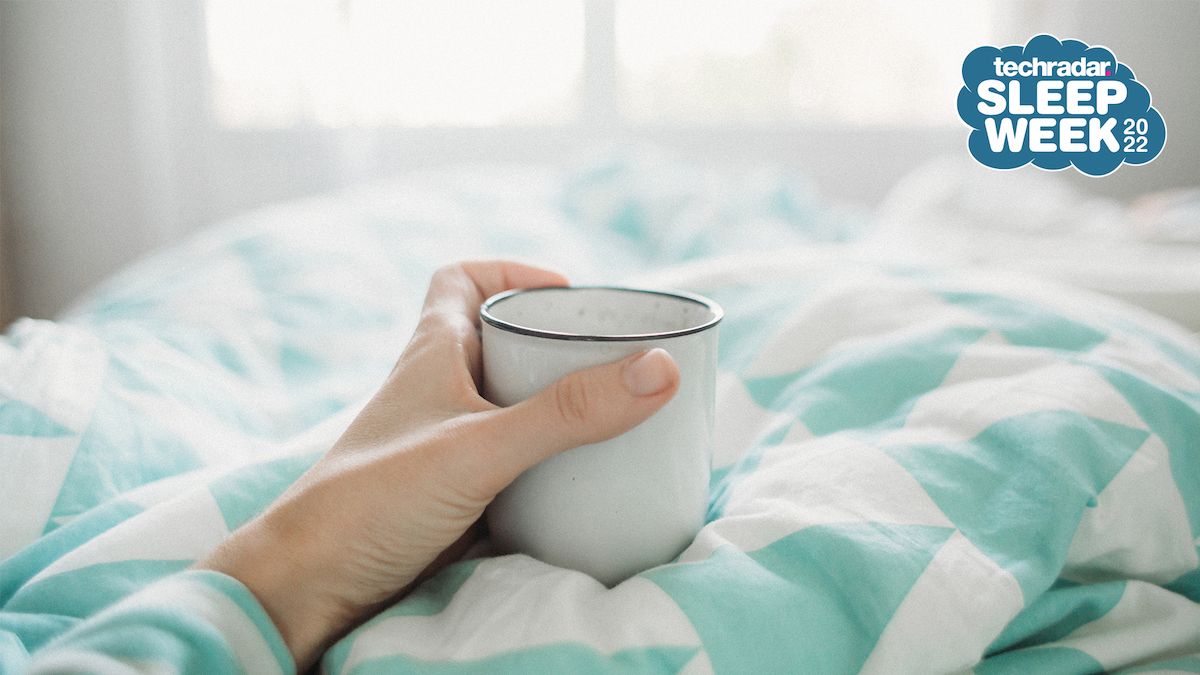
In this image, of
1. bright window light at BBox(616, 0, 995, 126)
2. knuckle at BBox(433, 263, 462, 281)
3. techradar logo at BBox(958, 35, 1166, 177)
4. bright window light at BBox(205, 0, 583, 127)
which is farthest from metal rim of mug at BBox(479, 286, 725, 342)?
bright window light at BBox(616, 0, 995, 126)

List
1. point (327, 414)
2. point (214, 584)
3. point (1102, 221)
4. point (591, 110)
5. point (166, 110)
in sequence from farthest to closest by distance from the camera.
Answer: point (591, 110)
point (166, 110)
point (1102, 221)
point (327, 414)
point (214, 584)

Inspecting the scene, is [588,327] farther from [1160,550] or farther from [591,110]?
[591,110]

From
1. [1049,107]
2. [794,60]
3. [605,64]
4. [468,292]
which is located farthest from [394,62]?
[468,292]

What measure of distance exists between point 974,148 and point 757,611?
616 mm

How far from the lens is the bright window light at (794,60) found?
8.64ft

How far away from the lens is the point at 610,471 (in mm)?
412

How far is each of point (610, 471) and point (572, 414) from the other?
4 centimetres

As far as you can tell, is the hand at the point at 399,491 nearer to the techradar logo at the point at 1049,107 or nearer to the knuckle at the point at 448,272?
the knuckle at the point at 448,272

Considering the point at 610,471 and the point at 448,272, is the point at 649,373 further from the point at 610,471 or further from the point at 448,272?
the point at 448,272

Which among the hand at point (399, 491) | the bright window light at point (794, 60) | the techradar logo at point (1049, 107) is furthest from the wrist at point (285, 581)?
the bright window light at point (794, 60)

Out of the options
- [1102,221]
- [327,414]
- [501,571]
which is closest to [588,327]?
[501,571]

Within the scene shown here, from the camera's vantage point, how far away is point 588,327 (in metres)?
0.51

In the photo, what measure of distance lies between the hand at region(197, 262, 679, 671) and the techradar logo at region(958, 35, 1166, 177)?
62 centimetres

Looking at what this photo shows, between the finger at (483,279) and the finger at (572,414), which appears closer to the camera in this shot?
the finger at (572,414)
